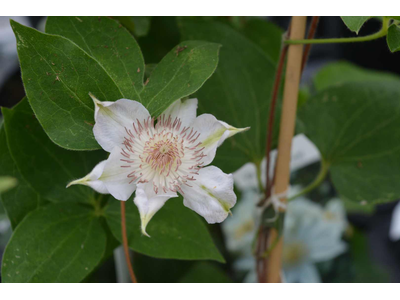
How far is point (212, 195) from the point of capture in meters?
0.28

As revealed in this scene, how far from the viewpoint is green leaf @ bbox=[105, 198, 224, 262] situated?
374mm

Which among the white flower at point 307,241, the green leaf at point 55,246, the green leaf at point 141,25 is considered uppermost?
the green leaf at point 141,25

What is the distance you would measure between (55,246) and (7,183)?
0.08m

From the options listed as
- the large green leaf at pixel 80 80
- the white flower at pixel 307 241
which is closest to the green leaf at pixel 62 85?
the large green leaf at pixel 80 80

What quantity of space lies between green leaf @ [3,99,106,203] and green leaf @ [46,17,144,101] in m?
0.07

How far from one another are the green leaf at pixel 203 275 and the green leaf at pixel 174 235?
32cm

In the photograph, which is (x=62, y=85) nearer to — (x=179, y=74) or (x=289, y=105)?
(x=179, y=74)

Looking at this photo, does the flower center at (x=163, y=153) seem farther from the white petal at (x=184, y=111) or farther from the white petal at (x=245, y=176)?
the white petal at (x=245, y=176)

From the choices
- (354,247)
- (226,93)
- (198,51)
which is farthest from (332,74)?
(198,51)

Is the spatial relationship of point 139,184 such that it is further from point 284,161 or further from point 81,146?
point 284,161

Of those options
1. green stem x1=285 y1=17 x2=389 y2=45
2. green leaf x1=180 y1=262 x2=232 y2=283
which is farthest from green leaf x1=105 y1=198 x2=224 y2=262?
green leaf x1=180 y1=262 x2=232 y2=283

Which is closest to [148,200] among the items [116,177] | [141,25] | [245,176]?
[116,177]

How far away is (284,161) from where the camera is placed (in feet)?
1.38

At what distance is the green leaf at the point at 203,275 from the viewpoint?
68 cm
